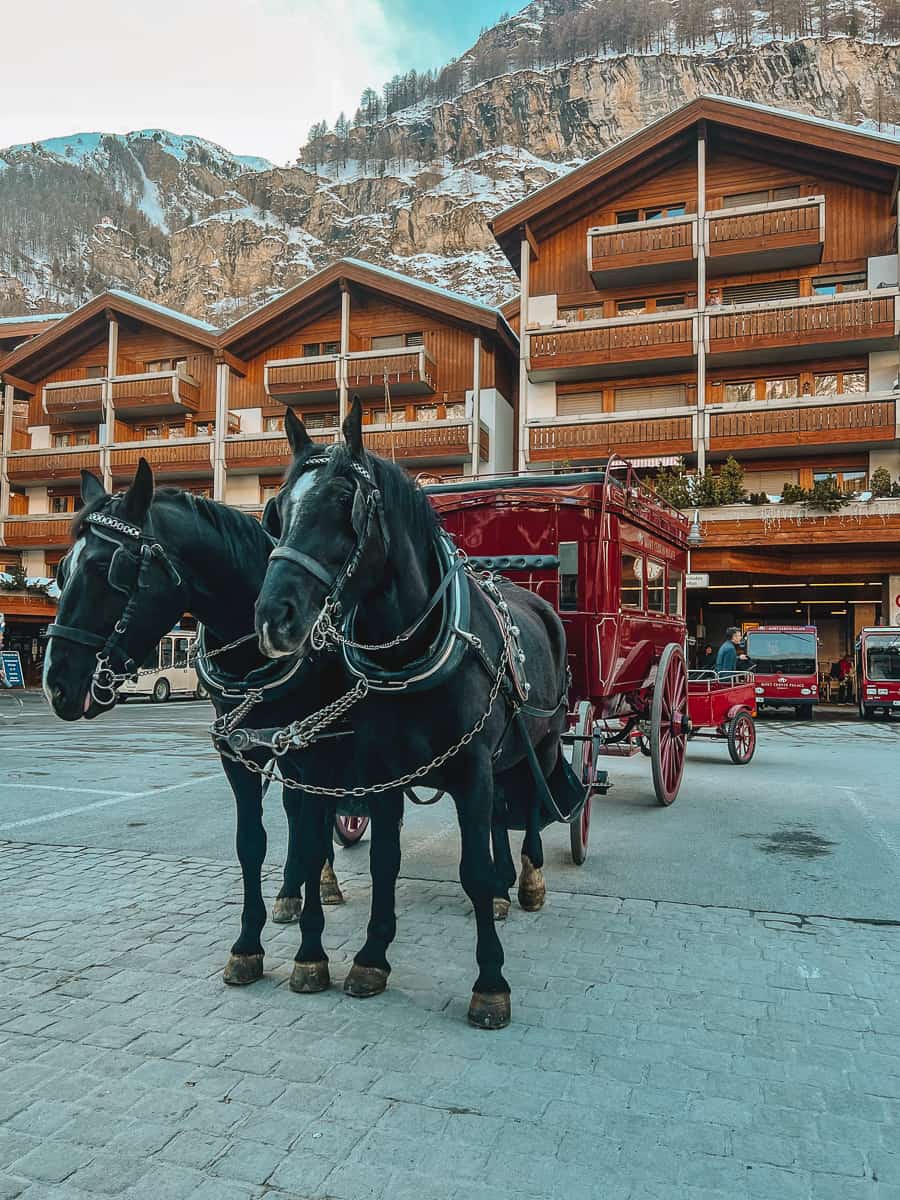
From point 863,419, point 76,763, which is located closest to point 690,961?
point 76,763

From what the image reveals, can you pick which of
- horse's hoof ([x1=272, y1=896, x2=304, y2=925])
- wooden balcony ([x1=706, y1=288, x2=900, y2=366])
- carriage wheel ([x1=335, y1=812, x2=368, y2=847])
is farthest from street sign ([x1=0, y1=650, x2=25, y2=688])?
horse's hoof ([x1=272, y1=896, x2=304, y2=925])

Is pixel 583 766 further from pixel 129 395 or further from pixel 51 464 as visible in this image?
pixel 51 464

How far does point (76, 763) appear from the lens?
11.5 m

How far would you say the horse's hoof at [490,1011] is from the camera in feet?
A: 11.2

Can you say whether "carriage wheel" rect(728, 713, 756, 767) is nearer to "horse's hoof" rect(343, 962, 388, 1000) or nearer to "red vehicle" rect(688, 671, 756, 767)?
"red vehicle" rect(688, 671, 756, 767)

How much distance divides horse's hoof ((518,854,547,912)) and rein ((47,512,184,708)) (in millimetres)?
2730

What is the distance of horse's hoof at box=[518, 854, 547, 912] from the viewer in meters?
5.02

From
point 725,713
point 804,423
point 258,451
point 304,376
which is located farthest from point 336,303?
point 725,713

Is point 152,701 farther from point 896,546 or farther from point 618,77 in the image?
point 618,77

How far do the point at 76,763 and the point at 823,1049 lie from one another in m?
10.5

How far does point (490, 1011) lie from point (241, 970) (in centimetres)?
116

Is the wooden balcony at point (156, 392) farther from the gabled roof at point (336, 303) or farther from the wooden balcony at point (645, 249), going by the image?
the wooden balcony at point (645, 249)

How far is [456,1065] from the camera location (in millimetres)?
3088

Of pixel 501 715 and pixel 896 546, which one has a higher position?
pixel 896 546
